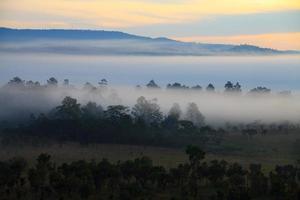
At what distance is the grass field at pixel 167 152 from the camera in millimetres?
47781

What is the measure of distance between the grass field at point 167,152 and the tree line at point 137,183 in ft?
27.0

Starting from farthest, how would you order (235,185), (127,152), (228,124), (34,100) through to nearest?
(34,100)
(228,124)
(127,152)
(235,185)

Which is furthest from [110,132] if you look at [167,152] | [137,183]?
[137,183]

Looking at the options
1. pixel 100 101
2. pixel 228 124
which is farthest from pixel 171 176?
pixel 100 101

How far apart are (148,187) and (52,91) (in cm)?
6166

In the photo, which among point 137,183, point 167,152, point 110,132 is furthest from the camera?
point 110,132

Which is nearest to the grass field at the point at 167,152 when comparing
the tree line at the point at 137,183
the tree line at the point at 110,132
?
the tree line at the point at 110,132

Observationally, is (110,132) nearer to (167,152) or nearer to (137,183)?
(167,152)

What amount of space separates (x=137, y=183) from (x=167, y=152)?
1792 cm

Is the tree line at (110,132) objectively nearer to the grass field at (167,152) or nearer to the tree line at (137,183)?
the grass field at (167,152)

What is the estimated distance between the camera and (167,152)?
51.9 metres

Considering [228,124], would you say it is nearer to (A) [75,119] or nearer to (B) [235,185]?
(A) [75,119]

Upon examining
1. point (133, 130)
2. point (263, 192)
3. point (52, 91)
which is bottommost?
point (263, 192)

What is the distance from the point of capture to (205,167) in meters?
37.1
